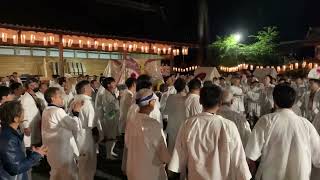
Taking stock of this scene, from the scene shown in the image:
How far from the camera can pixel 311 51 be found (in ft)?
136

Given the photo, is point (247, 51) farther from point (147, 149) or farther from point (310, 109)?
point (147, 149)

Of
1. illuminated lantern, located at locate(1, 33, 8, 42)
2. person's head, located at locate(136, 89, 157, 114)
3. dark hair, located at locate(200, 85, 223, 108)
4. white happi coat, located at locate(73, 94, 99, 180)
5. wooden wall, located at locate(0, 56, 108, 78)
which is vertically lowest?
white happi coat, located at locate(73, 94, 99, 180)

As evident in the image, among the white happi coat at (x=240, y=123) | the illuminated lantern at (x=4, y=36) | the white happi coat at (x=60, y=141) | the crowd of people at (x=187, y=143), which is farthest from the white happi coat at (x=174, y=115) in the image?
the illuminated lantern at (x=4, y=36)

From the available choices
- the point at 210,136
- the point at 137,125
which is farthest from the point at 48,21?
the point at 210,136

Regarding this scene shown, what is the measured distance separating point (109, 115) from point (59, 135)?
3.97 m

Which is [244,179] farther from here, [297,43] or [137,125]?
[297,43]

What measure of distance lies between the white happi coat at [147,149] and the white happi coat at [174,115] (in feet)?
9.08

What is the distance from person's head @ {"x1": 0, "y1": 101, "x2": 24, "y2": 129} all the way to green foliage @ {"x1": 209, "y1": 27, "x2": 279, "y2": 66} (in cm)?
2542

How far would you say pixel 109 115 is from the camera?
962 cm

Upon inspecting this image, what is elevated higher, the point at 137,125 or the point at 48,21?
the point at 48,21

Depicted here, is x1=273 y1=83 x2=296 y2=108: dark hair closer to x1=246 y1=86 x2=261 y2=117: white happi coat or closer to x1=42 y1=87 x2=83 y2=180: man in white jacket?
x1=42 y1=87 x2=83 y2=180: man in white jacket

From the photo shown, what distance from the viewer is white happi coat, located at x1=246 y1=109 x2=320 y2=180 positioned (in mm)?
4281

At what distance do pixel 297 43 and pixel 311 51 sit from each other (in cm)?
1252

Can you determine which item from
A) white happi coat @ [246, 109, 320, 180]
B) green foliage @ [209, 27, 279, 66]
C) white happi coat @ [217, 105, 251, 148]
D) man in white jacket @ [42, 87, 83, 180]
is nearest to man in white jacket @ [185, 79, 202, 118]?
white happi coat @ [217, 105, 251, 148]
